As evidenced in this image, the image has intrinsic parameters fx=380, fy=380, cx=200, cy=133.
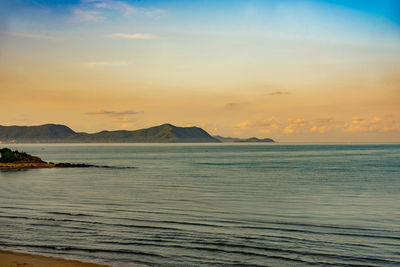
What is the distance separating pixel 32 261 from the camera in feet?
43.0

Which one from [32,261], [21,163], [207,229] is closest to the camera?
[32,261]

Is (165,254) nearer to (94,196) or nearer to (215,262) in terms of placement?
(215,262)

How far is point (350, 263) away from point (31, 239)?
1316 cm

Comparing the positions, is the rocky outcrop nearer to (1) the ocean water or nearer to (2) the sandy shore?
(1) the ocean water

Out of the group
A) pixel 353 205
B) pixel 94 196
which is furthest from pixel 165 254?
pixel 94 196

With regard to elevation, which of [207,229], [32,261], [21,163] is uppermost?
[32,261]

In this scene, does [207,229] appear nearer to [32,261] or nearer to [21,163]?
[32,261]

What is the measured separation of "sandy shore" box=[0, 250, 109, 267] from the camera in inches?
502

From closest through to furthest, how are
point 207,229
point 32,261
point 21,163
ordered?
point 32,261, point 207,229, point 21,163

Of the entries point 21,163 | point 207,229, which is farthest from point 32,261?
point 21,163

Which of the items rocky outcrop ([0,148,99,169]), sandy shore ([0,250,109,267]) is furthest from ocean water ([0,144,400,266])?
rocky outcrop ([0,148,99,169])

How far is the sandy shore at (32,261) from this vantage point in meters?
12.8

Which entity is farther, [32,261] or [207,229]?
[207,229]

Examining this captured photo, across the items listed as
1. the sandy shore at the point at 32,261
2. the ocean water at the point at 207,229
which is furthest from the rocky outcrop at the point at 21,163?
the sandy shore at the point at 32,261
